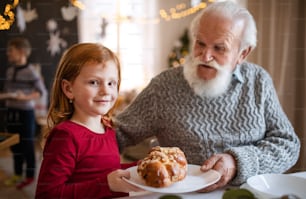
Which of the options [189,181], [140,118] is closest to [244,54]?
[140,118]

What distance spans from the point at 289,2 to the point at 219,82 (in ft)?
0.66

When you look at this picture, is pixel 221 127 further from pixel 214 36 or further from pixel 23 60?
pixel 23 60

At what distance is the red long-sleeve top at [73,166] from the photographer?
583mm

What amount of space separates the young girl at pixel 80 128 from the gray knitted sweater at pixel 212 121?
0.53 feet

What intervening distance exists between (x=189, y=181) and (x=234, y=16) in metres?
0.37

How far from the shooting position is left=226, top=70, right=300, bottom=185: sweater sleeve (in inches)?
28.5

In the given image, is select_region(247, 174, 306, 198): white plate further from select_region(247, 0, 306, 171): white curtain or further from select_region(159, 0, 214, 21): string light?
select_region(159, 0, 214, 21): string light

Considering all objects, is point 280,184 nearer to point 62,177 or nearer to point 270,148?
point 270,148

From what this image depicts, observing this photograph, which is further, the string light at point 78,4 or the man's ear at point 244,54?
the man's ear at point 244,54

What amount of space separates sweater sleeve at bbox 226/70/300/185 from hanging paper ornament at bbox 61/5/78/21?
38cm

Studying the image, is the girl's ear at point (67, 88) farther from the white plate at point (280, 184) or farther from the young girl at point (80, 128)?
the white plate at point (280, 184)

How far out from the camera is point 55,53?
0.61 metres

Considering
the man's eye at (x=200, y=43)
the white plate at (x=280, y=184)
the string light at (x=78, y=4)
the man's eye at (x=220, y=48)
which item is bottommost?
the white plate at (x=280, y=184)

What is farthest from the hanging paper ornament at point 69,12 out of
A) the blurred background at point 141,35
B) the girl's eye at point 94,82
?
the girl's eye at point 94,82
